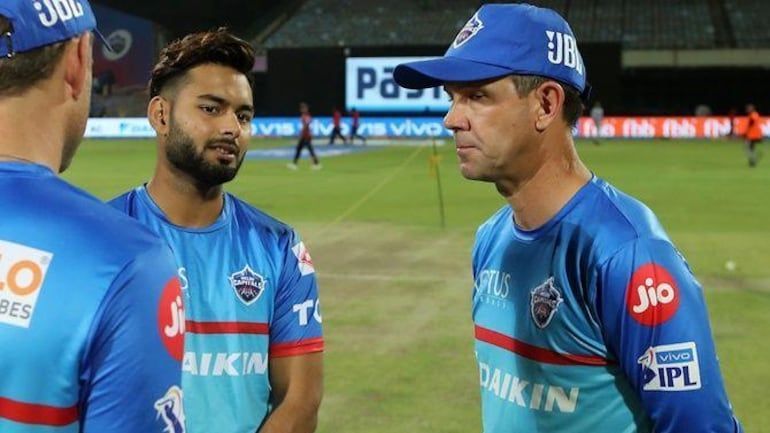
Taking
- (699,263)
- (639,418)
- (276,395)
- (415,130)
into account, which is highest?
(639,418)

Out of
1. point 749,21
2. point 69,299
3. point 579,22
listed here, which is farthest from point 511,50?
point 749,21

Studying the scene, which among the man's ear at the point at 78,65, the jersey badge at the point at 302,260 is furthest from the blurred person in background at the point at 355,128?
the man's ear at the point at 78,65

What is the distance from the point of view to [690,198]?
19.2 meters

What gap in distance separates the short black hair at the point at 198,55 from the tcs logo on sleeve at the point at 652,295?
1.78 metres

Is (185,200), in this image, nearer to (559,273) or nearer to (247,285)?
(247,285)

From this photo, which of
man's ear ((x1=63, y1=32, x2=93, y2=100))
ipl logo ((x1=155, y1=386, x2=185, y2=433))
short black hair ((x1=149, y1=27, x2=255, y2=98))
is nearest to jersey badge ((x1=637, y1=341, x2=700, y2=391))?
ipl logo ((x1=155, y1=386, x2=185, y2=433))

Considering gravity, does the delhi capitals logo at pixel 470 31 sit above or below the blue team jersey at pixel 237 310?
above

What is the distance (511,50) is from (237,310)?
4.26 feet

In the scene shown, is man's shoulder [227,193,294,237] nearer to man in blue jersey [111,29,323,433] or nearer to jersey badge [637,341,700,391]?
man in blue jersey [111,29,323,433]

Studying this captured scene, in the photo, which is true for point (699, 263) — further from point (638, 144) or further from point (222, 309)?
point (638, 144)

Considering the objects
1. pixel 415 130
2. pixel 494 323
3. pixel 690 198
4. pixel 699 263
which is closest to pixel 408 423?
pixel 494 323

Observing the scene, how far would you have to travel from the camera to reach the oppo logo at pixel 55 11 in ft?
5.81

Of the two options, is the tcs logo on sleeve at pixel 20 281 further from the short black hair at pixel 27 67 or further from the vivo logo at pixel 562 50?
the vivo logo at pixel 562 50

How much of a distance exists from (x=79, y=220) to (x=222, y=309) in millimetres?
1535
